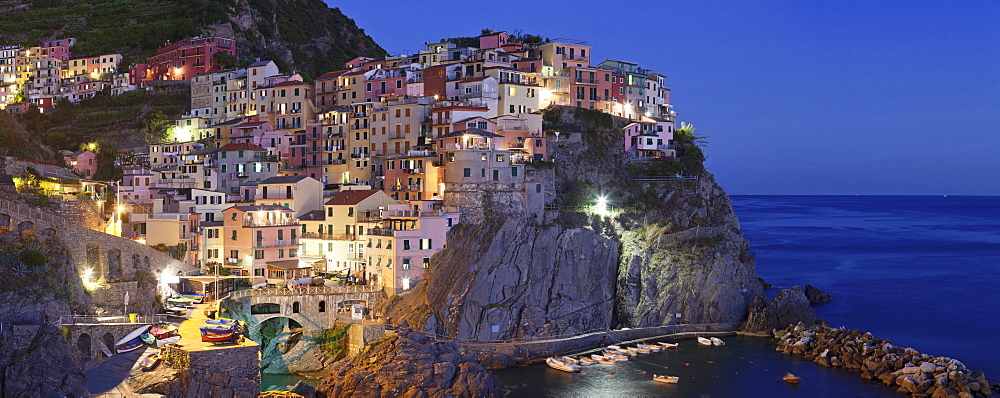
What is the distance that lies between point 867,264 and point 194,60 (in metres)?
75.0

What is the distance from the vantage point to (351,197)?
199ft

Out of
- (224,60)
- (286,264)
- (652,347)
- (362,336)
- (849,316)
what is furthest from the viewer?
(224,60)

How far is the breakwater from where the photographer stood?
48812 mm

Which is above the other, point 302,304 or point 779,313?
point 302,304

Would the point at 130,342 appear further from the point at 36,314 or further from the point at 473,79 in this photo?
the point at 473,79

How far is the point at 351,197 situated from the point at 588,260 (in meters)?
15.9

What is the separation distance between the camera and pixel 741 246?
226ft

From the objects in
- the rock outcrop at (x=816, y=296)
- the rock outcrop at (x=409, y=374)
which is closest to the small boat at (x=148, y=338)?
the rock outcrop at (x=409, y=374)

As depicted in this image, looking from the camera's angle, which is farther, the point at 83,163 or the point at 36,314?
the point at 83,163

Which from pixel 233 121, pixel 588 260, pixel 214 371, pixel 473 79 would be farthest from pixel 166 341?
pixel 233 121

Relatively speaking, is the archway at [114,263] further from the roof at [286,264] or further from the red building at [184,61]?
the red building at [184,61]

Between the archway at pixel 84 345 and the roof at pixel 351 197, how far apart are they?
21964 millimetres

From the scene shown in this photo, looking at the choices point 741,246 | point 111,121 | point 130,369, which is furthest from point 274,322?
point 111,121

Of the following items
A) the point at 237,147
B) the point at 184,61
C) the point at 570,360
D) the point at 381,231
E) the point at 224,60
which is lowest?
the point at 570,360
